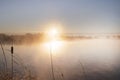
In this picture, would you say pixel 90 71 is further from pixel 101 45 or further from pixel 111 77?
pixel 101 45

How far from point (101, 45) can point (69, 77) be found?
250 centimetres

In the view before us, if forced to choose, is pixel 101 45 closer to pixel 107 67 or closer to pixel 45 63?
pixel 107 67

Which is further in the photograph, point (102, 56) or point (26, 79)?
point (102, 56)

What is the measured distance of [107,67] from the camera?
15.1 ft

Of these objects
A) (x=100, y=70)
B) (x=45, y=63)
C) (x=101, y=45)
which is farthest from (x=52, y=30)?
(x=101, y=45)

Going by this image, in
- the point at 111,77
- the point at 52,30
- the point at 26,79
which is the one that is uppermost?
the point at 52,30

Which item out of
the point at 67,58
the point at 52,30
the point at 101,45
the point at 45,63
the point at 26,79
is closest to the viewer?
the point at 26,79

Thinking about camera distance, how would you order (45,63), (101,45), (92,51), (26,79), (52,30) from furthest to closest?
(101,45)
(92,51)
(45,63)
(52,30)
(26,79)

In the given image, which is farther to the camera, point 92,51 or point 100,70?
point 92,51

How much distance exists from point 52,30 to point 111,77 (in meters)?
1.37

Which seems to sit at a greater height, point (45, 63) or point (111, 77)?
point (45, 63)

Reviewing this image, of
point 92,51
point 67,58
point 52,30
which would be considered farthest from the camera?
point 92,51

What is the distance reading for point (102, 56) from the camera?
5.18 metres

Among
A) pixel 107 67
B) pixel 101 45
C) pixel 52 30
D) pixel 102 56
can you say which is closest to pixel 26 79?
pixel 52 30
